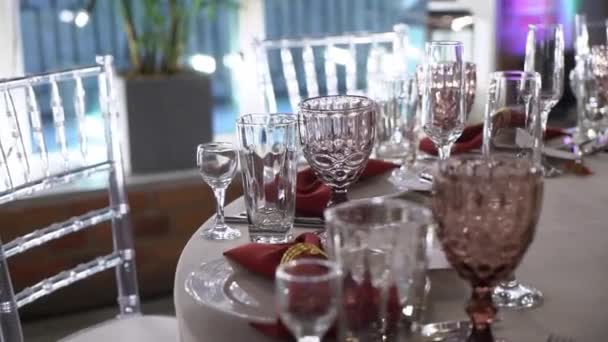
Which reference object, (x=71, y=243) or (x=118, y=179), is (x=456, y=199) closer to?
(x=118, y=179)

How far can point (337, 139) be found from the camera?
43.8 inches

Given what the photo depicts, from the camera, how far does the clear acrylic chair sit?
142 cm

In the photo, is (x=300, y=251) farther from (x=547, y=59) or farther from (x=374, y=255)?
(x=547, y=59)

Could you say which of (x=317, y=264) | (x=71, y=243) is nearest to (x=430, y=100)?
(x=317, y=264)

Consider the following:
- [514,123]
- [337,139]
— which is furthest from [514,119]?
[337,139]

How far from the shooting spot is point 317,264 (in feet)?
2.09

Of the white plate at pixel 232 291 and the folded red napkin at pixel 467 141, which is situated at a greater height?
the folded red napkin at pixel 467 141

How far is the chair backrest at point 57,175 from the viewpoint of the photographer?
141 centimetres

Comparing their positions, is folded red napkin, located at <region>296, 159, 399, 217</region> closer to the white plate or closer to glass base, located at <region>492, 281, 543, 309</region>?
the white plate

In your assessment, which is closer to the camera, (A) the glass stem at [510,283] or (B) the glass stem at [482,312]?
(B) the glass stem at [482,312]

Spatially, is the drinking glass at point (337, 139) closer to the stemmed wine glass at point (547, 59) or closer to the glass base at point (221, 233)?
the glass base at point (221, 233)

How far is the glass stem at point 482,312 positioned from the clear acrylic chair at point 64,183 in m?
0.81

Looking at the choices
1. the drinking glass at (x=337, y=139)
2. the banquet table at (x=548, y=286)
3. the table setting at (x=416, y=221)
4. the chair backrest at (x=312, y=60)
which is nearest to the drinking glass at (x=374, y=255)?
the table setting at (x=416, y=221)

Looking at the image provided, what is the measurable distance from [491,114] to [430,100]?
10cm
